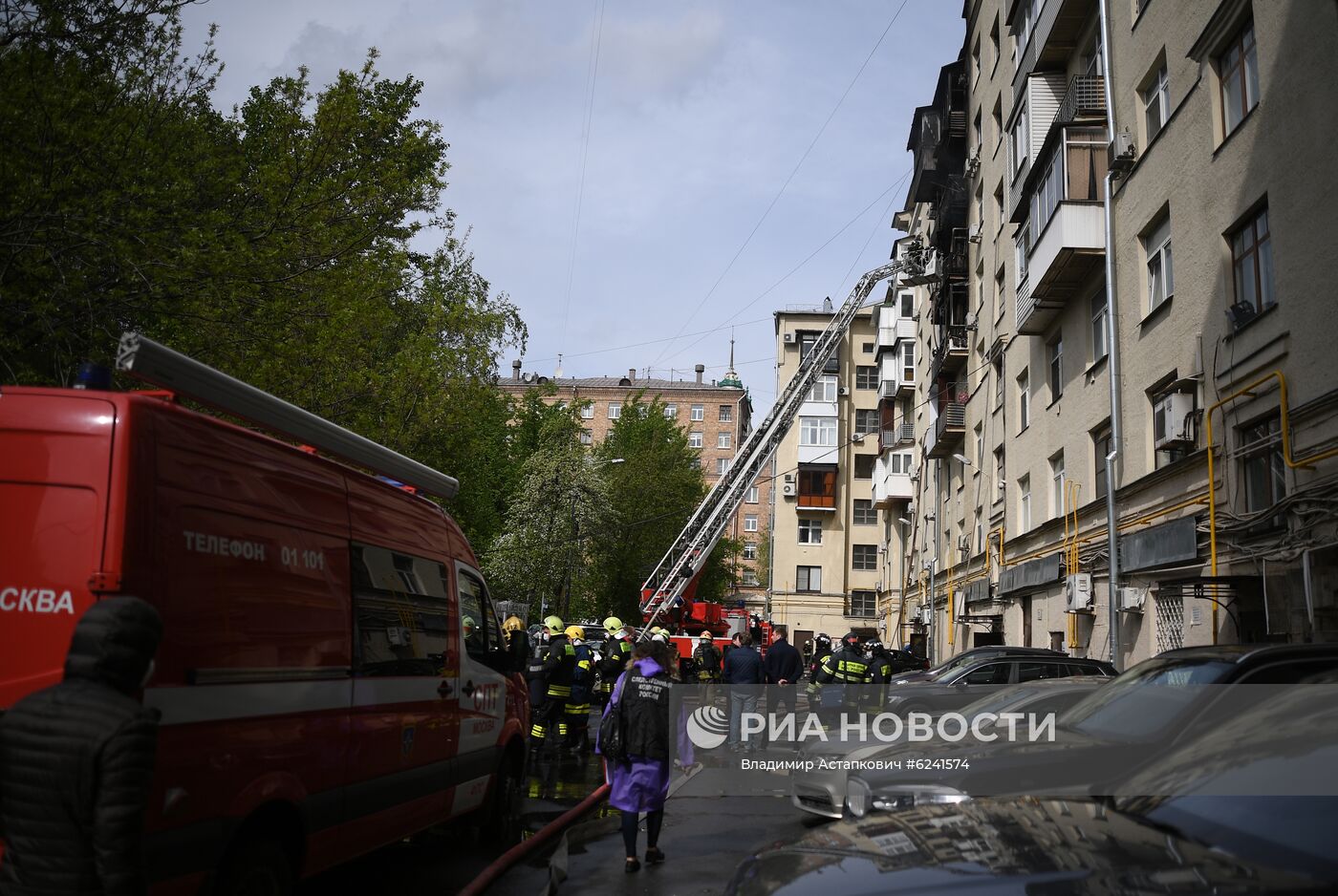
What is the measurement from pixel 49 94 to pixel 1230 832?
11514 mm

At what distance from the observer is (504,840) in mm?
8727

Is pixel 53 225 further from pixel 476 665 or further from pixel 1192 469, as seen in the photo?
pixel 1192 469

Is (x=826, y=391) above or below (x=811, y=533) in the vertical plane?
above

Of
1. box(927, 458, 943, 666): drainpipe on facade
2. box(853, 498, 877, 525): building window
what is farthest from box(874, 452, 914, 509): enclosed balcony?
box(853, 498, 877, 525): building window

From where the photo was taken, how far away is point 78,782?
3.31 m

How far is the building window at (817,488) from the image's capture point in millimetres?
57428

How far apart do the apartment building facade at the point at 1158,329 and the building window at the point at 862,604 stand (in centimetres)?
2588

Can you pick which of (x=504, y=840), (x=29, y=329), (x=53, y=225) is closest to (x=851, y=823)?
(x=504, y=840)

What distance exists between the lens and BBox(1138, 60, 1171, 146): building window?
1747 cm

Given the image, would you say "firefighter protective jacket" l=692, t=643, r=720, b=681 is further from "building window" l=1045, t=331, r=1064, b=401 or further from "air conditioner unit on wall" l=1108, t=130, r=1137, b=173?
"air conditioner unit on wall" l=1108, t=130, r=1137, b=173

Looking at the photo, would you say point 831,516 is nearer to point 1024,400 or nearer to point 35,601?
point 1024,400

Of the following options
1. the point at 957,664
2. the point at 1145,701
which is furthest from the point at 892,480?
the point at 1145,701

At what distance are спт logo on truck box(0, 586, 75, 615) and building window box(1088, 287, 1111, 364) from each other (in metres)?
18.7

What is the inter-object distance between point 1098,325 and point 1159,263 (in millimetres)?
3052
